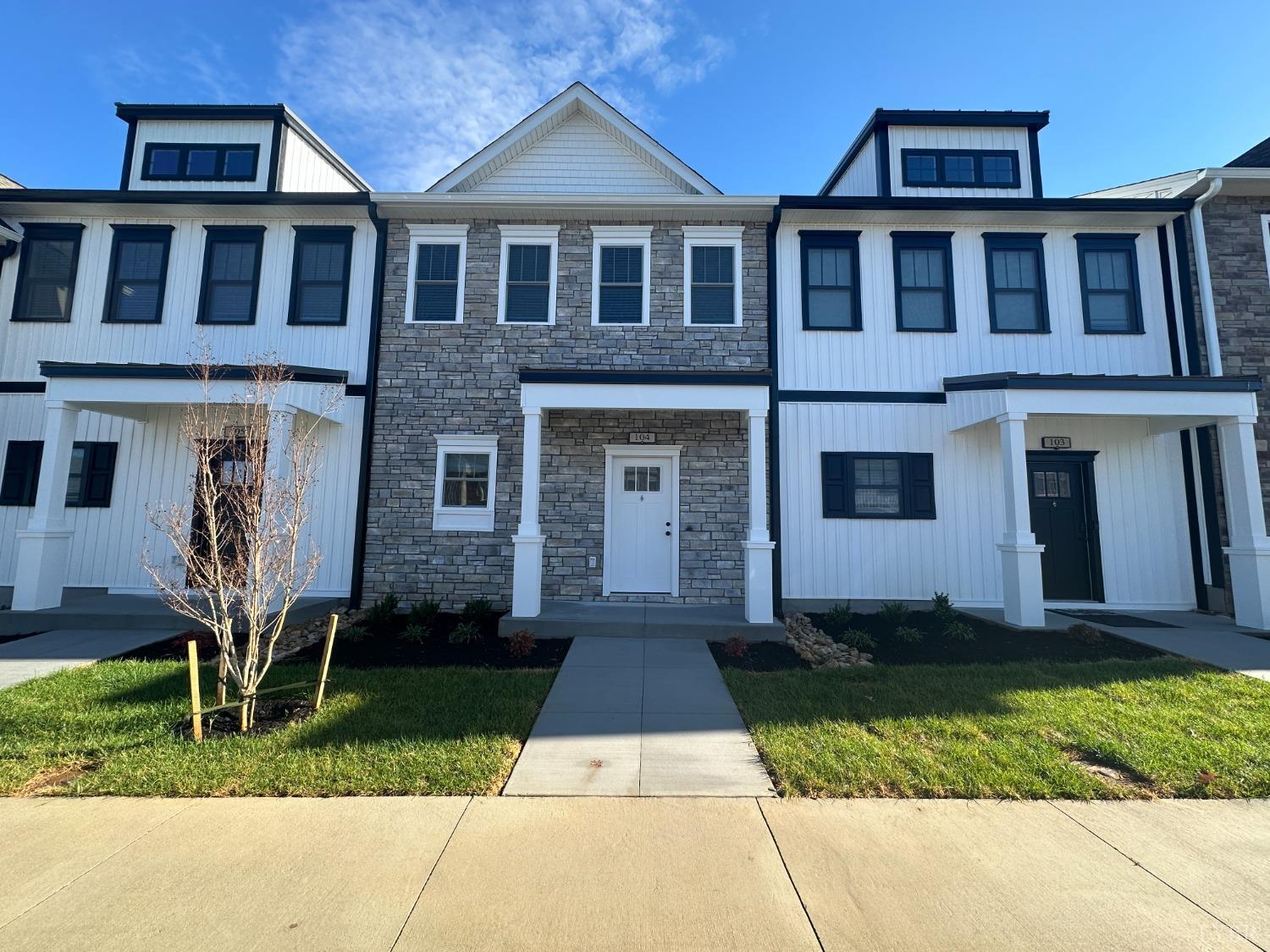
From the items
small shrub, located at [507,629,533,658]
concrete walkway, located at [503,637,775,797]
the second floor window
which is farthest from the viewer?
the second floor window

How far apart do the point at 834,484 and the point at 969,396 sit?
93.6 inches

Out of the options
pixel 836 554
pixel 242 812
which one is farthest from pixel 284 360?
pixel 836 554

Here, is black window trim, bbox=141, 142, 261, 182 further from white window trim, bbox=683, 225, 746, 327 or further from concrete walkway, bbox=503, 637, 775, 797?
concrete walkway, bbox=503, 637, 775, 797

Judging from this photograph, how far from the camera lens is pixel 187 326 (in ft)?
32.3

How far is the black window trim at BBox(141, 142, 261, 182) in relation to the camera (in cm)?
1083

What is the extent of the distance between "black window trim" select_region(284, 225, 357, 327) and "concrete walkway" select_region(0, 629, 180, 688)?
17.0 ft

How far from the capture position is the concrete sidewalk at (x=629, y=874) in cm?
242

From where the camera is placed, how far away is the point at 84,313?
9.91 meters

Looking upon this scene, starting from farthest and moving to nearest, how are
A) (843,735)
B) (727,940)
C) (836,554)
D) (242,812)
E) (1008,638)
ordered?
(836,554), (1008,638), (843,735), (242,812), (727,940)

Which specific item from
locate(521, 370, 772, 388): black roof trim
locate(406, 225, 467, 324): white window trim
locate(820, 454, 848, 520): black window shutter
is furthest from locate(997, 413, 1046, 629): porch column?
locate(406, 225, 467, 324): white window trim

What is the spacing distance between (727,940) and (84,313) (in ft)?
42.8

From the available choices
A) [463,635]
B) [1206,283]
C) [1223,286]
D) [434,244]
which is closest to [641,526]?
[463,635]

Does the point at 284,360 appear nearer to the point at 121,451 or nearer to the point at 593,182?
the point at 121,451

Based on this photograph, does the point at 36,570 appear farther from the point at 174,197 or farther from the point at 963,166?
the point at 963,166
